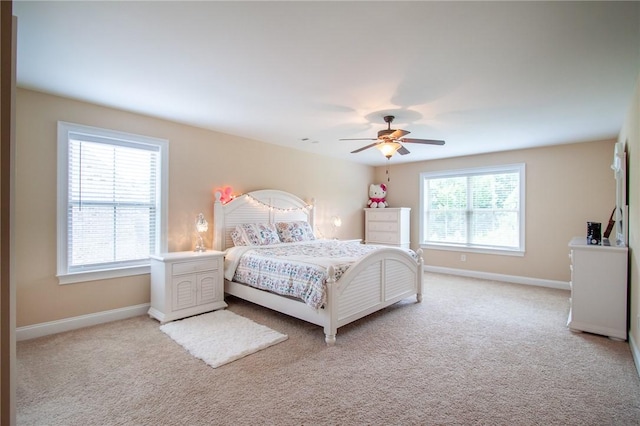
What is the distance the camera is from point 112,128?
3465 millimetres

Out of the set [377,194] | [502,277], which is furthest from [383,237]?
[502,277]

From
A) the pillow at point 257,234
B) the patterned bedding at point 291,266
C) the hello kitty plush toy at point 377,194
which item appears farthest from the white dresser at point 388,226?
the pillow at point 257,234

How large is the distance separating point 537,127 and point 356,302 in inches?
131

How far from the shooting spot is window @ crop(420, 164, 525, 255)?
5.47m

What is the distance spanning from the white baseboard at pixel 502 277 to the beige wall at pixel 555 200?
0.07 metres

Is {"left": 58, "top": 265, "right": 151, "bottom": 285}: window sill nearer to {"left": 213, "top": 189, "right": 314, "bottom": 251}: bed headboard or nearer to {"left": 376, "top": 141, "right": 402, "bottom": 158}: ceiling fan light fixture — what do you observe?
{"left": 213, "top": 189, "right": 314, "bottom": 251}: bed headboard

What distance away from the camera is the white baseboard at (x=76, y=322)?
2.93 meters

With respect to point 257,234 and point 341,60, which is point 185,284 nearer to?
point 257,234

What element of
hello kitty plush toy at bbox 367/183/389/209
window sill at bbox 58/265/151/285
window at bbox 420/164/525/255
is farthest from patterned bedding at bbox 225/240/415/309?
window at bbox 420/164/525/255

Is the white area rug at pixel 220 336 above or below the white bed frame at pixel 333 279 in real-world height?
below

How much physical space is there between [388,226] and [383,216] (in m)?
0.24

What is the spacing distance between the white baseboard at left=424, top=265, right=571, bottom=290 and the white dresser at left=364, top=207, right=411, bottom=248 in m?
0.84

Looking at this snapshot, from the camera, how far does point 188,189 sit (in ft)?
13.4

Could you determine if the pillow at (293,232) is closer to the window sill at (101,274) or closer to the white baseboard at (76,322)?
the window sill at (101,274)
